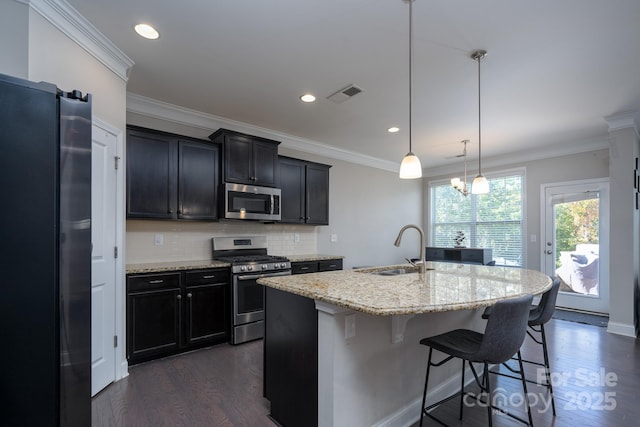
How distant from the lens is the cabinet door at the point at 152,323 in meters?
2.82

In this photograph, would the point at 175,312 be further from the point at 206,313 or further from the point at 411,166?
the point at 411,166

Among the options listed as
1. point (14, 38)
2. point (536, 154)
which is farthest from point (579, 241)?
point (14, 38)

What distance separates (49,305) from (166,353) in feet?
7.80

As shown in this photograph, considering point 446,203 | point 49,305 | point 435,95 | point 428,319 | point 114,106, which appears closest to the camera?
point 49,305

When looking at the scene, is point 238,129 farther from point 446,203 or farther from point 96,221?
point 446,203

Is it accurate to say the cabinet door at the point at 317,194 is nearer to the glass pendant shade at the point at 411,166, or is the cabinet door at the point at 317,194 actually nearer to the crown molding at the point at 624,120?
the glass pendant shade at the point at 411,166

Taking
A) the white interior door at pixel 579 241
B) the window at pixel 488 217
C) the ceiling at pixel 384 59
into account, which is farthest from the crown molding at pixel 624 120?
the window at pixel 488 217

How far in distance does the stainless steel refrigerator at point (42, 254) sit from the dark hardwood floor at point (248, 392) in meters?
1.26

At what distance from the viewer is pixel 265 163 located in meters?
4.01

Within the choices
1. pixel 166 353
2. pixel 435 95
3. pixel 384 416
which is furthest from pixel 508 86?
pixel 166 353

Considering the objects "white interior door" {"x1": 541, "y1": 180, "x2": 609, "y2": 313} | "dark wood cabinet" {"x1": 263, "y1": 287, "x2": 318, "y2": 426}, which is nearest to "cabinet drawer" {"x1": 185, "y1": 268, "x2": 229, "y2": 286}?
"dark wood cabinet" {"x1": 263, "y1": 287, "x2": 318, "y2": 426}

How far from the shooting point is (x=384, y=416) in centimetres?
189

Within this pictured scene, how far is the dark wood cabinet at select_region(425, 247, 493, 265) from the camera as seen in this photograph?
215 inches

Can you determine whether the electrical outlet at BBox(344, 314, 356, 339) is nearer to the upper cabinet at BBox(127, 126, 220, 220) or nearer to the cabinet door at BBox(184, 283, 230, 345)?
the cabinet door at BBox(184, 283, 230, 345)
